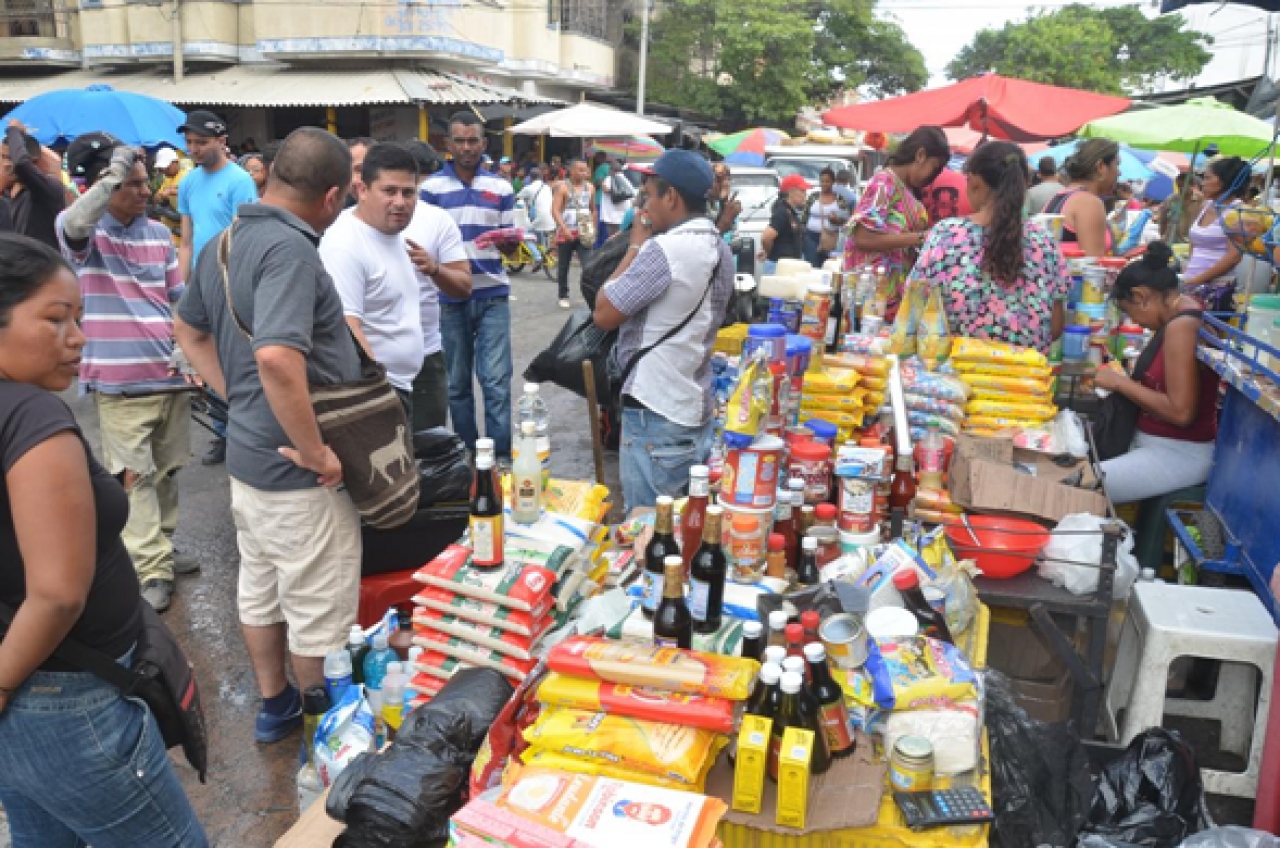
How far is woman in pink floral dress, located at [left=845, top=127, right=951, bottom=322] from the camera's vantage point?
5.73 m

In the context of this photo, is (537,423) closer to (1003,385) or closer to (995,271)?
(1003,385)

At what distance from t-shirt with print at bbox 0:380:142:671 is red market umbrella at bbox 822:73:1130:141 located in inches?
304

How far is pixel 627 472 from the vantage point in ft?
13.4

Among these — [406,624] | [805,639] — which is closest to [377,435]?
[406,624]

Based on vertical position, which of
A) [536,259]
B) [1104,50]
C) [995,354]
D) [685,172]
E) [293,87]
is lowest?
[536,259]

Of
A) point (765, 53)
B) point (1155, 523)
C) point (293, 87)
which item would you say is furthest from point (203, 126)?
point (765, 53)

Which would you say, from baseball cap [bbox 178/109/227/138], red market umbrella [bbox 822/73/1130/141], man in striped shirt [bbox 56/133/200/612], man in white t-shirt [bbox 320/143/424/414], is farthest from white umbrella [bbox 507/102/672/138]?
man in white t-shirt [bbox 320/143/424/414]

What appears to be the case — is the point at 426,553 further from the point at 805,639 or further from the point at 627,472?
the point at 805,639

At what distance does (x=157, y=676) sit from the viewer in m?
2.18

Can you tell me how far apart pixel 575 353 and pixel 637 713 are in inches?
127

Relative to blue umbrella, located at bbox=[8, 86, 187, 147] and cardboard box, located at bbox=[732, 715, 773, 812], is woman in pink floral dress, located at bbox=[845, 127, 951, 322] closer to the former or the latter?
cardboard box, located at bbox=[732, 715, 773, 812]

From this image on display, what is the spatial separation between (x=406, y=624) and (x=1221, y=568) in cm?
350

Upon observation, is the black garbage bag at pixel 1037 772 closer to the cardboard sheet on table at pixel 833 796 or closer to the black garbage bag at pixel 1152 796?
the black garbage bag at pixel 1152 796

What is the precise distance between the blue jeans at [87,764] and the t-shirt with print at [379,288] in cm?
213
